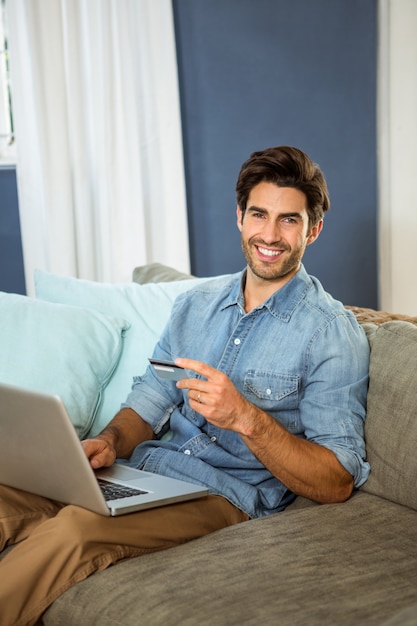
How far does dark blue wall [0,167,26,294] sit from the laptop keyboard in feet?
6.35

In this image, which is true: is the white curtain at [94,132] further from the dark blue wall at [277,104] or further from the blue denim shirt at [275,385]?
the blue denim shirt at [275,385]

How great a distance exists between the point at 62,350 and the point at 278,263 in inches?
24.2

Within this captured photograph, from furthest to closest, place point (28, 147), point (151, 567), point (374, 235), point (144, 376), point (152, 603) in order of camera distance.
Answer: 1. point (374, 235)
2. point (28, 147)
3. point (144, 376)
4. point (151, 567)
5. point (152, 603)

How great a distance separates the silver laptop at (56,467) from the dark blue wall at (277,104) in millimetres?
2072

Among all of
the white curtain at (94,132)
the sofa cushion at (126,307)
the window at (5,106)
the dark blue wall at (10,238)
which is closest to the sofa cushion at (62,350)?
the sofa cushion at (126,307)

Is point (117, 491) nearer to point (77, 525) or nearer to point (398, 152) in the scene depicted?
point (77, 525)

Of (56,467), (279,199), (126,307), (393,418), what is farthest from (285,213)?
(56,467)

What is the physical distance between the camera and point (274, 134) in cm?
370

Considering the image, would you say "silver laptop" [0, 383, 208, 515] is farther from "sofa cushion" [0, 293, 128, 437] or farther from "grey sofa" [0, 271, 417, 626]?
"sofa cushion" [0, 293, 128, 437]

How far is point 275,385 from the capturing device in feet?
6.10

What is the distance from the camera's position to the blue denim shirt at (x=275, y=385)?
1.79 meters

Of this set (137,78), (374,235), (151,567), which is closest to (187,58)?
(137,78)

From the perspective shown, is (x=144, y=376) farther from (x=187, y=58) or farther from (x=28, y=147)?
(x=187, y=58)

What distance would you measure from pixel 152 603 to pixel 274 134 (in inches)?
103
